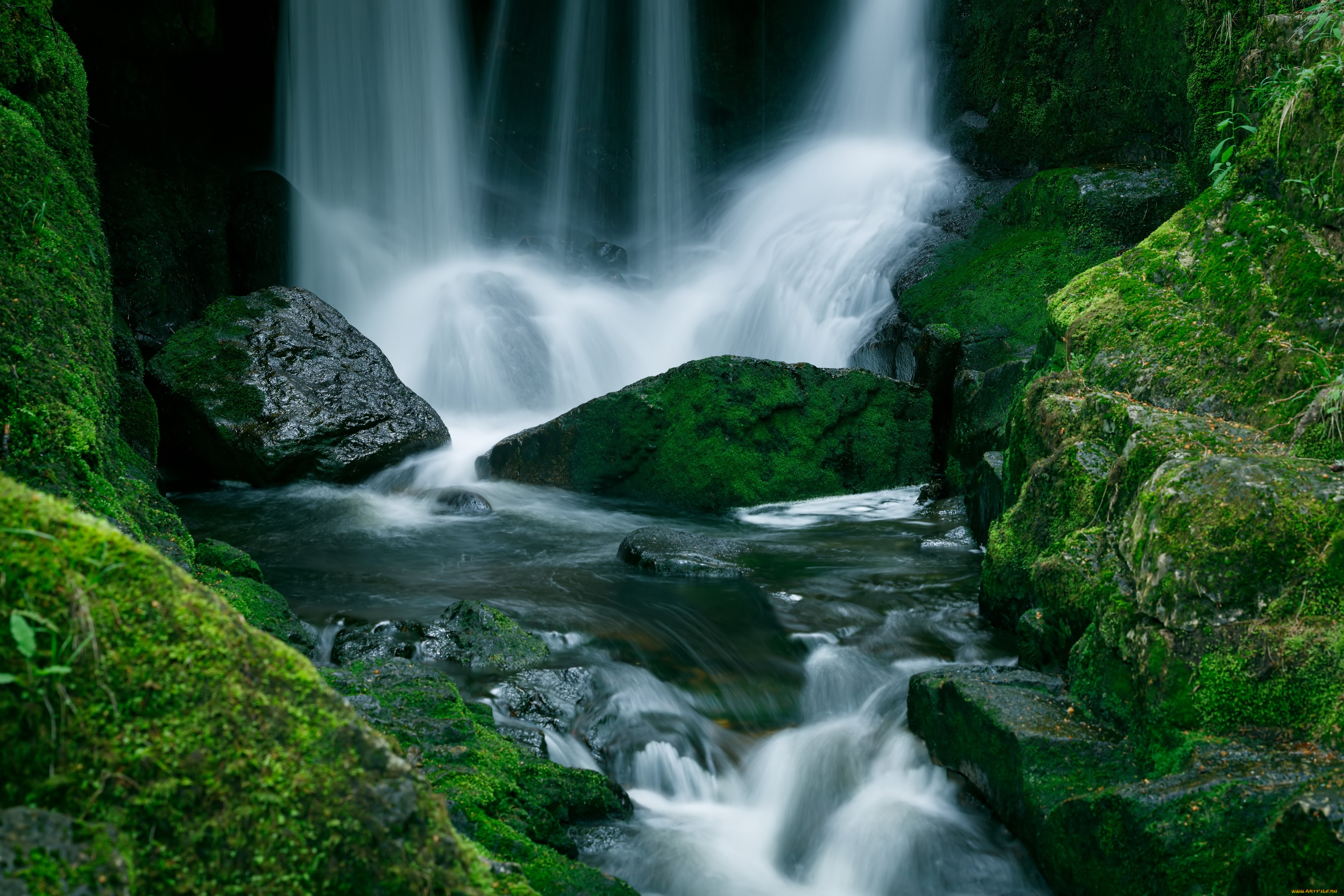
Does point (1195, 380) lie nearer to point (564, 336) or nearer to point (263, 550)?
point (263, 550)

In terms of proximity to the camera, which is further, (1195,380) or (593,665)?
(593,665)

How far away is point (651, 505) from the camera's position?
898 cm

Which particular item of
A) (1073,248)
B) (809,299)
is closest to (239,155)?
(809,299)

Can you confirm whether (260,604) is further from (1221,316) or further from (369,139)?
(369,139)

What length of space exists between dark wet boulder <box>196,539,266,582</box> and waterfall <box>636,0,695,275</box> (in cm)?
1323

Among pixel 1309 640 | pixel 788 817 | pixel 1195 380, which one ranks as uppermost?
pixel 1195 380

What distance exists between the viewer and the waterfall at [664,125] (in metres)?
18.0

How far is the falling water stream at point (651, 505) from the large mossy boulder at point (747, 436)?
28cm

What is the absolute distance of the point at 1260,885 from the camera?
7.61 feet

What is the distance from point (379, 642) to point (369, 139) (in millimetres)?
13596

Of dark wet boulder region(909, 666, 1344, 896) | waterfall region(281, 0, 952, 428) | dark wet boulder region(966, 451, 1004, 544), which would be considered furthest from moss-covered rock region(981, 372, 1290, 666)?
waterfall region(281, 0, 952, 428)

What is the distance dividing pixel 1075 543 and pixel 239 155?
14.3m

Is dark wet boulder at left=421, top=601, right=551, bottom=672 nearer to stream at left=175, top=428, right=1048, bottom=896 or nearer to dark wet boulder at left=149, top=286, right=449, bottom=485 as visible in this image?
stream at left=175, top=428, right=1048, bottom=896

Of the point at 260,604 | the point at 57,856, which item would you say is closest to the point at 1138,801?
the point at 57,856
